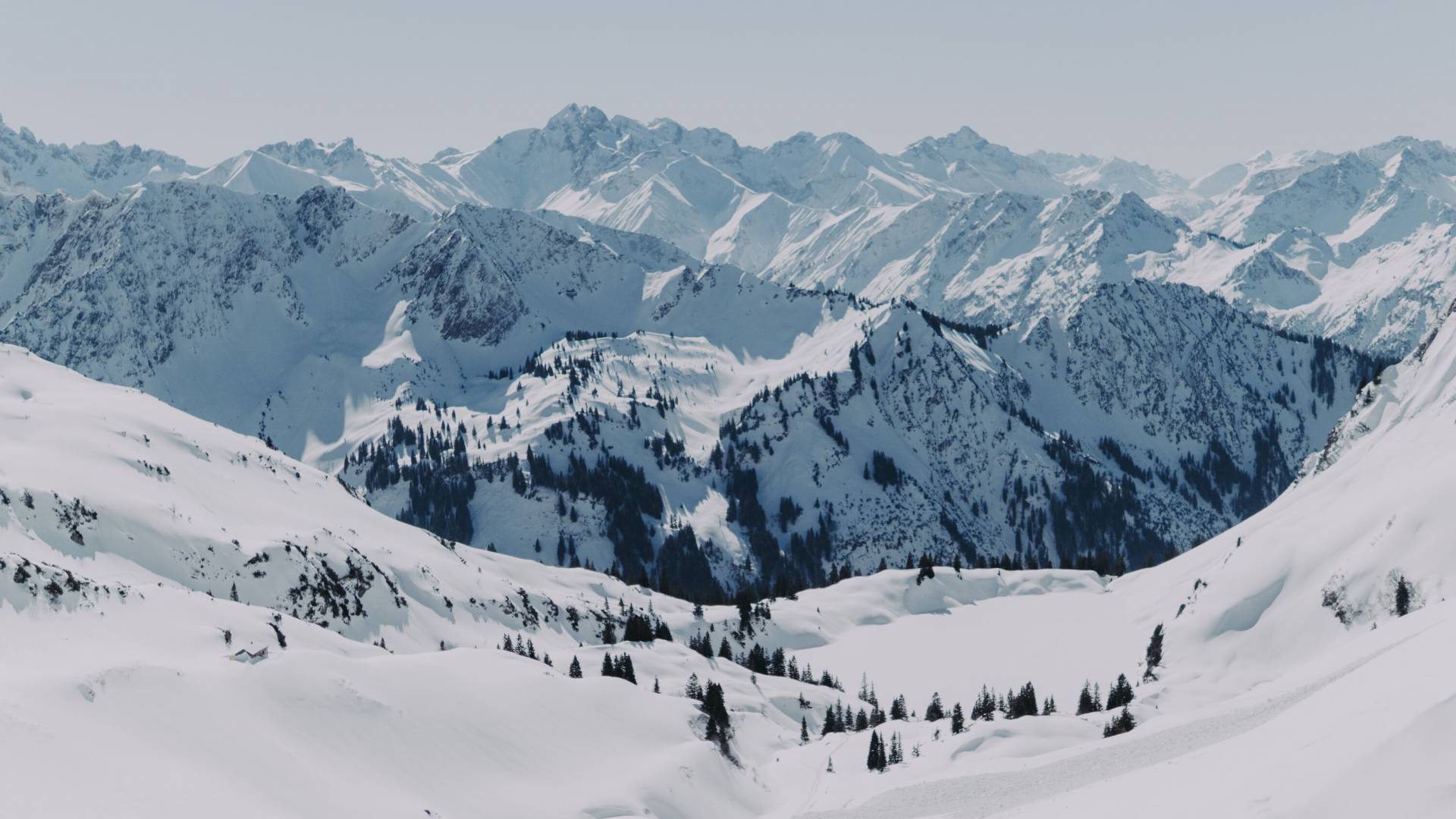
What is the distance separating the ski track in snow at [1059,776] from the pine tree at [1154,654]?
61.9m

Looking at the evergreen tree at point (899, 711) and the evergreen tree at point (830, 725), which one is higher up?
the evergreen tree at point (899, 711)

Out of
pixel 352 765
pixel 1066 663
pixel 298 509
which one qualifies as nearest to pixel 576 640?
pixel 298 509

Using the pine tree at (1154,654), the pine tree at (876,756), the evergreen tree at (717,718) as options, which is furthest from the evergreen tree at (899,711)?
the pine tree at (876,756)

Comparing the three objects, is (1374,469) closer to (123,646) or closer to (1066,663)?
(1066,663)

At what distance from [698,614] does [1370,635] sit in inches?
4702

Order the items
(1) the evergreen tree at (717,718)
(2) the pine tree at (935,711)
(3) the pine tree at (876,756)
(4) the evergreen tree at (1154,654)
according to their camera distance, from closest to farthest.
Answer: (3) the pine tree at (876,756)
(1) the evergreen tree at (717,718)
(2) the pine tree at (935,711)
(4) the evergreen tree at (1154,654)

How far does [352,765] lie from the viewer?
64.6m

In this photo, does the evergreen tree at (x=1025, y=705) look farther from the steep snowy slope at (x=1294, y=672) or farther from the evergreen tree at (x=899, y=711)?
the evergreen tree at (x=899, y=711)

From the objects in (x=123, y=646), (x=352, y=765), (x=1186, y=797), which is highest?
(x=123, y=646)

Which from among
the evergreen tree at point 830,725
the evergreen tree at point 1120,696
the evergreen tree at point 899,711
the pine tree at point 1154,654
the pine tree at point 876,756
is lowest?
the pine tree at point 876,756

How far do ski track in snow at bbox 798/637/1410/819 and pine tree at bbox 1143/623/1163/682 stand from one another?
203 ft

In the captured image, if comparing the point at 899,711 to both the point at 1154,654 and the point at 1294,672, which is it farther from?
the point at 1294,672

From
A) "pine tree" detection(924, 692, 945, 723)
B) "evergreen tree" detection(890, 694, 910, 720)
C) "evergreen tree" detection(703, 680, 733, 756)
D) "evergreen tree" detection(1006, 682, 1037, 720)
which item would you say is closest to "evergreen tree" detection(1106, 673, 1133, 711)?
"evergreen tree" detection(1006, 682, 1037, 720)

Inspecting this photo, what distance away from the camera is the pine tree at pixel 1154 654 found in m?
136
